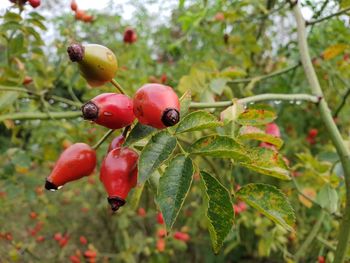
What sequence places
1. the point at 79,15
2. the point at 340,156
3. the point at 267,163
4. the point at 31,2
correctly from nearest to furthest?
1. the point at 267,163
2. the point at 340,156
3. the point at 31,2
4. the point at 79,15

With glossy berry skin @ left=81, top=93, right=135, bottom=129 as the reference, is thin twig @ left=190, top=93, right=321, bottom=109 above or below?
above

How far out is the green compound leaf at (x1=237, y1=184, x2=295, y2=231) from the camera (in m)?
0.82

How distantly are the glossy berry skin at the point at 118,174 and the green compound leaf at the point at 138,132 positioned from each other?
0.15 feet

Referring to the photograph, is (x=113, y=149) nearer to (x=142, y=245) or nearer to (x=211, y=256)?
(x=142, y=245)

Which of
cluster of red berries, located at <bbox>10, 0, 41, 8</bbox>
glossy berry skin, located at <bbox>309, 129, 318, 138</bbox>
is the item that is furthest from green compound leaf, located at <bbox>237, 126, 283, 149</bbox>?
glossy berry skin, located at <bbox>309, 129, 318, 138</bbox>

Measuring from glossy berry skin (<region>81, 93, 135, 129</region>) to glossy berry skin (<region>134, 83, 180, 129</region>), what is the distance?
0.04 meters

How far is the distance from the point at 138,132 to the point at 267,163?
260 millimetres

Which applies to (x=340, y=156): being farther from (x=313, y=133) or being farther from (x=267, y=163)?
(x=313, y=133)

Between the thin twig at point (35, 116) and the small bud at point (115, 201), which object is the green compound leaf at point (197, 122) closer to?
the small bud at point (115, 201)

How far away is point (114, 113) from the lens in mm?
800

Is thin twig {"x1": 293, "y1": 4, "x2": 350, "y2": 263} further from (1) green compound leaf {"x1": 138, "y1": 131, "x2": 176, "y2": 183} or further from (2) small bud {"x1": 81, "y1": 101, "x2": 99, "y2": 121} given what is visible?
(2) small bud {"x1": 81, "y1": 101, "x2": 99, "y2": 121}

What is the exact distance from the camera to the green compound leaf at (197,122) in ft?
2.62

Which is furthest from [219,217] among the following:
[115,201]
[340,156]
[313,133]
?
[313,133]

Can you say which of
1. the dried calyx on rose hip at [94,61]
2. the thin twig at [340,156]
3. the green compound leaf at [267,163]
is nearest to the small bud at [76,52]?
the dried calyx on rose hip at [94,61]
